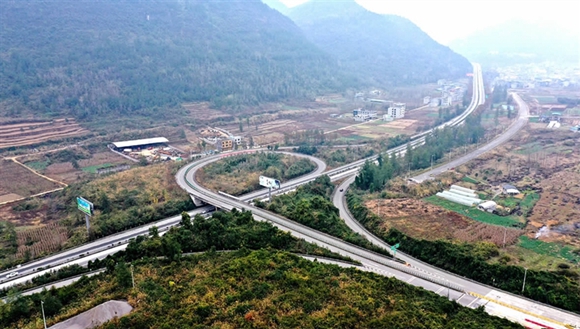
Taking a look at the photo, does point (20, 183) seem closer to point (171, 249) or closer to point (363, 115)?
point (171, 249)

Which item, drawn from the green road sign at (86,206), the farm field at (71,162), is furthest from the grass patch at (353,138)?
the green road sign at (86,206)

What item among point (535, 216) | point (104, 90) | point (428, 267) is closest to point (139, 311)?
point (428, 267)

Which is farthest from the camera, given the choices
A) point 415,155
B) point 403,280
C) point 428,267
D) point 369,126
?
point 369,126

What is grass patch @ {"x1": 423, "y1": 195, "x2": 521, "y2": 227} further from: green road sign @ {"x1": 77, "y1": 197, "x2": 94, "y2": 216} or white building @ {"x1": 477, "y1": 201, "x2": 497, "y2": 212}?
green road sign @ {"x1": 77, "y1": 197, "x2": 94, "y2": 216}

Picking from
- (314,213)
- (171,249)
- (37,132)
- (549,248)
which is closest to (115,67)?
(37,132)

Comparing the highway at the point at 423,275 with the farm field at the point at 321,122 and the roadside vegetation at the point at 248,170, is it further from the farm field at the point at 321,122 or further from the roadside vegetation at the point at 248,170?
the farm field at the point at 321,122

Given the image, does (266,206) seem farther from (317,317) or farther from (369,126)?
(369,126)

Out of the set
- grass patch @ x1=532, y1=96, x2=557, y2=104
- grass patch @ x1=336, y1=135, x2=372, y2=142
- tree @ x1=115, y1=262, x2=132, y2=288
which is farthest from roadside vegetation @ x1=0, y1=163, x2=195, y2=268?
grass patch @ x1=532, y1=96, x2=557, y2=104
